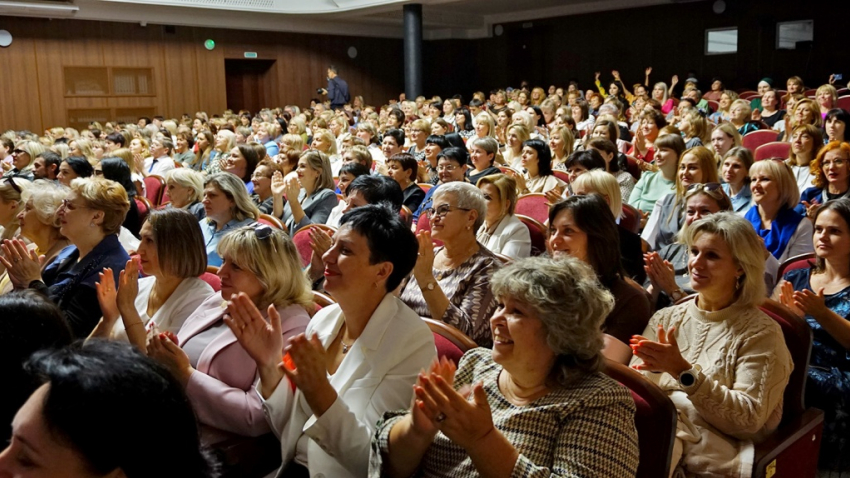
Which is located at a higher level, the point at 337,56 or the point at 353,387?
the point at 337,56

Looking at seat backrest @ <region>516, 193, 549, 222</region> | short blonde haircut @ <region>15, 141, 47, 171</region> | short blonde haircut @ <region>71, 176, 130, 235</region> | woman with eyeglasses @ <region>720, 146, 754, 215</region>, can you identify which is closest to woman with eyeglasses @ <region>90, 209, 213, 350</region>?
short blonde haircut @ <region>71, 176, 130, 235</region>

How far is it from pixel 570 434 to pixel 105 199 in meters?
2.57

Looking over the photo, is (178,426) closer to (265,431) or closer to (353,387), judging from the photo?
(353,387)

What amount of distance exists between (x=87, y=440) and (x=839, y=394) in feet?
7.49

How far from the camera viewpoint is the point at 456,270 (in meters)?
2.96

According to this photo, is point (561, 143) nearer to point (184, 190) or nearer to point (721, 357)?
point (184, 190)

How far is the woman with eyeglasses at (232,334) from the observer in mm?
2102

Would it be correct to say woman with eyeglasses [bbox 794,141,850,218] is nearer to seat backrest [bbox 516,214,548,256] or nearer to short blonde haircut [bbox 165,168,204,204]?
seat backrest [bbox 516,214,548,256]

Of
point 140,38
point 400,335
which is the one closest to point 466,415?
point 400,335

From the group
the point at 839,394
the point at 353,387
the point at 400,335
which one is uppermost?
the point at 400,335

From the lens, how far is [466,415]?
4.78ft

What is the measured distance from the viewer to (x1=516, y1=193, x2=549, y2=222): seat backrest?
453 cm

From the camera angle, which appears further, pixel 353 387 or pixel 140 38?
pixel 140 38

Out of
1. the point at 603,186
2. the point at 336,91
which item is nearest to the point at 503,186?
the point at 603,186
